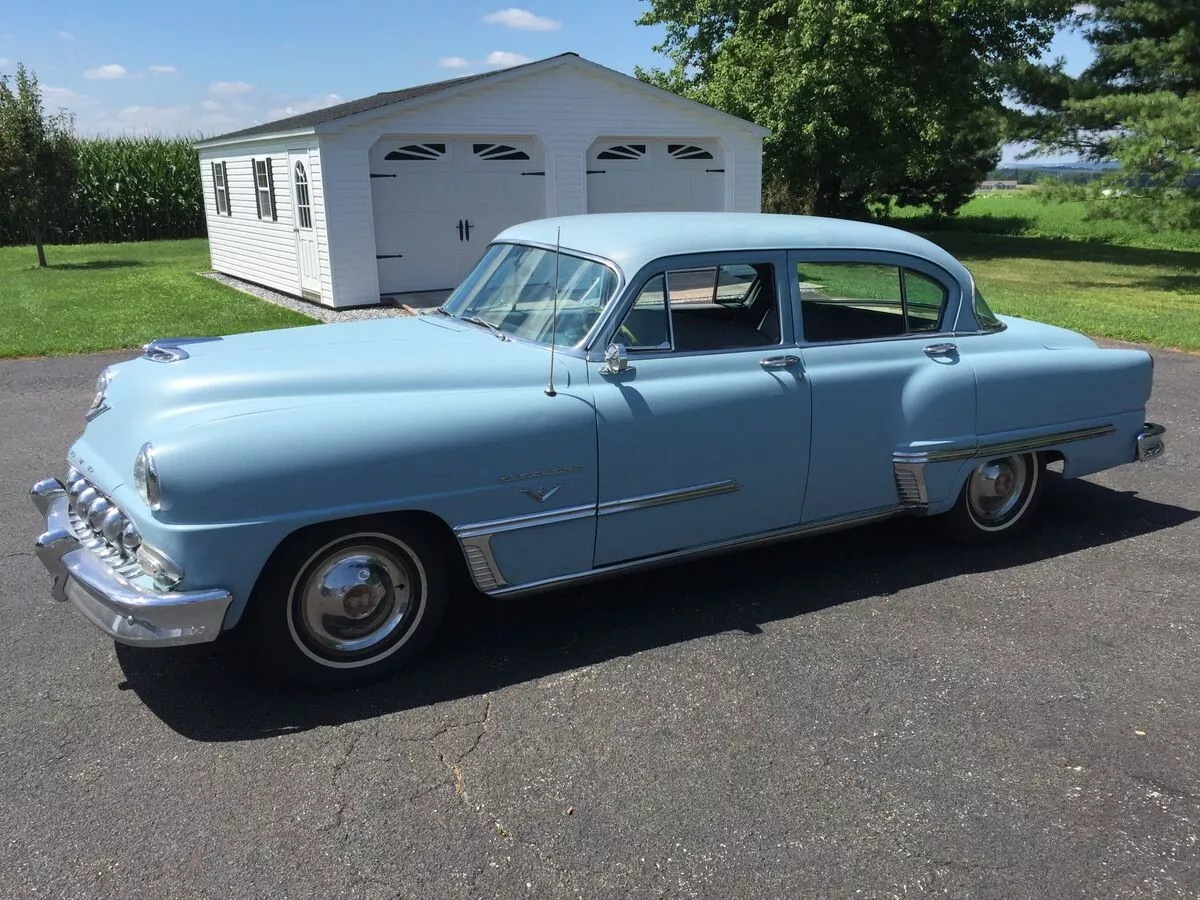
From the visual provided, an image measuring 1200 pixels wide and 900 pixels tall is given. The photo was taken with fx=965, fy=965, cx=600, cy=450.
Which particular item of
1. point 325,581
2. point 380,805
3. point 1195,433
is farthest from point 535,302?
point 1195,433

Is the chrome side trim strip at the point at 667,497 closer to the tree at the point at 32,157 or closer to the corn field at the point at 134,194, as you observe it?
the tree at the point at 32,157

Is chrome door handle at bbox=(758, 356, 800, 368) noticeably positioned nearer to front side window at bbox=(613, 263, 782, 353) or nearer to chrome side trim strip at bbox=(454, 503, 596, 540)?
front side window at bbox=(613, 263, 782, 353)

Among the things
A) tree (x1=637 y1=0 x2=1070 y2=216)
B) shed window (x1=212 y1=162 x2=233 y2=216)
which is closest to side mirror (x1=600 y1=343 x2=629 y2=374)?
shed window (x1=212 y1=162 x2=233 y2=216)

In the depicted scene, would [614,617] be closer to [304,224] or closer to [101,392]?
[101,392]

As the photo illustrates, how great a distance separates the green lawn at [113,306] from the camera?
1206cm

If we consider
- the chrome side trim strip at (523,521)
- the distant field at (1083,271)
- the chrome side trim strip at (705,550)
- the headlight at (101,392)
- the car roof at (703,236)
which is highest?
the car roof at (703,236)

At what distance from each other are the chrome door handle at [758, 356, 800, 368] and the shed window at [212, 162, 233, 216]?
17516 millimetres

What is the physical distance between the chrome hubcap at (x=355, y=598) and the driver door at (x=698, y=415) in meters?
0.81

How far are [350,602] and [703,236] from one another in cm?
218

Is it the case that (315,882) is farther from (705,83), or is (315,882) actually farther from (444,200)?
(705,83)

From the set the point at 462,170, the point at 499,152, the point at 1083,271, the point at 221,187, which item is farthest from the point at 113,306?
the point at 1083,271

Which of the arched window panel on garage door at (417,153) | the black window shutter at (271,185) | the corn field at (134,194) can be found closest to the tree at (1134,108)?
the arched window panel on garage door at (417,153)

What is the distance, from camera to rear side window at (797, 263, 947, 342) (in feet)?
14.8

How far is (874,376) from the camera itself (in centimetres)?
448
